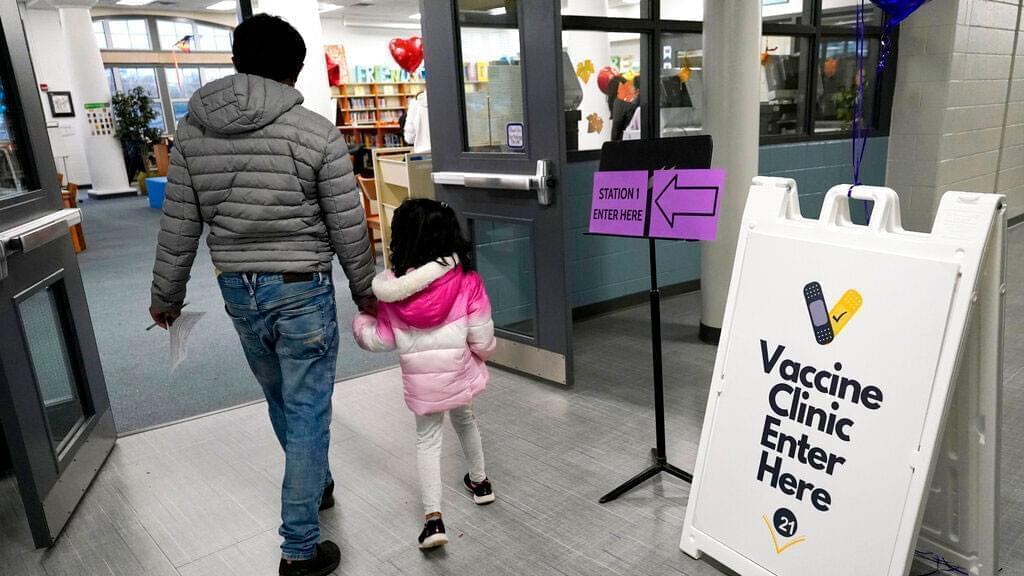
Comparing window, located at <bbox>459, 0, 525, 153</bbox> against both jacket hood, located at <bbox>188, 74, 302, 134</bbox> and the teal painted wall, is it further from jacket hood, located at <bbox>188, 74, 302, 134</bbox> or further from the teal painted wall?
jacket hood, located at <bbox>188, 74, 302, 134</bbox>

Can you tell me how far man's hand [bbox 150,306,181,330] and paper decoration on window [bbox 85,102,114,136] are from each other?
39.5 ft

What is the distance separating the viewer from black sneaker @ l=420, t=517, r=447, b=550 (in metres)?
2.04

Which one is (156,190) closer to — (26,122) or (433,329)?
(26,122)

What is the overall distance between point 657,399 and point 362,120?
13299mm

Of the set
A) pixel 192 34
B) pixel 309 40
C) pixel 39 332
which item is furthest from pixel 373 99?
pixel 39 332

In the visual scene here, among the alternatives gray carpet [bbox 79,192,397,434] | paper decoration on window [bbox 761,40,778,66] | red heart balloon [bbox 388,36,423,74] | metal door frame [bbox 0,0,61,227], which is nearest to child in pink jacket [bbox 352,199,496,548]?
metal door frame [bbox 0,0,61,227]

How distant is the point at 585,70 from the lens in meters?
4.96

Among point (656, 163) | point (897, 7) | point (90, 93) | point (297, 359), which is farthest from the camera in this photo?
point (90, 93)

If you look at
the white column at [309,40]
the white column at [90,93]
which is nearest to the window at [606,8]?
the white column at [309,40]

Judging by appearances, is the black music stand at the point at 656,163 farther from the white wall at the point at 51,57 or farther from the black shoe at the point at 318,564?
the white wall at the point at 51,57

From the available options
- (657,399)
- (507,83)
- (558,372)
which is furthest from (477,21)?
(657,399)

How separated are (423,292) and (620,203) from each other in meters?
0.74

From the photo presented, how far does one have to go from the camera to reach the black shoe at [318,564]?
76.9 inches

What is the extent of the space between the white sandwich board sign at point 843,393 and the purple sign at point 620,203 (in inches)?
15.2
